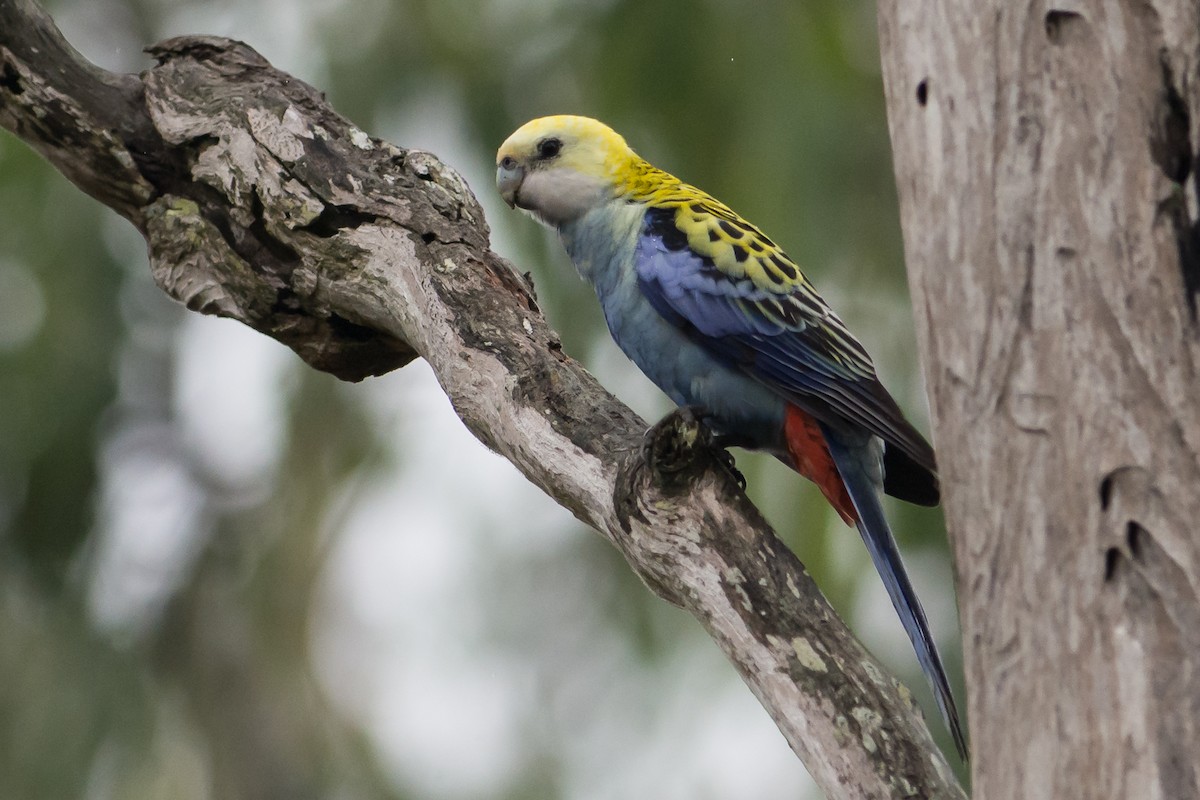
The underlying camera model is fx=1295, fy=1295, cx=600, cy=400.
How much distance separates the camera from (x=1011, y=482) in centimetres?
210

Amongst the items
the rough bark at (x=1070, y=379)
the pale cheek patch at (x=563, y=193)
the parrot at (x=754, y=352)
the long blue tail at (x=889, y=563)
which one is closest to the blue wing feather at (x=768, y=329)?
the parrot at (x=754, y=352)

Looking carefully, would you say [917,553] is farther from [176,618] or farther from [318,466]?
[176,618]

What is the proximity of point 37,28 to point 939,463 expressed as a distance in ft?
9.61

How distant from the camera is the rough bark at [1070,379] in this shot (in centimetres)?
196

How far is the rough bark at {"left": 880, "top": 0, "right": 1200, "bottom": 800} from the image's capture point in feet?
6.42

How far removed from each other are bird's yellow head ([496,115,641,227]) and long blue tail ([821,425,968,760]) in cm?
116

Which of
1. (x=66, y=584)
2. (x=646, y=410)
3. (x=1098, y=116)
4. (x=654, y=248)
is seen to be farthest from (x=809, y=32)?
(x=66, y=584)

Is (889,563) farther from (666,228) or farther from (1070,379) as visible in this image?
(1070,379)

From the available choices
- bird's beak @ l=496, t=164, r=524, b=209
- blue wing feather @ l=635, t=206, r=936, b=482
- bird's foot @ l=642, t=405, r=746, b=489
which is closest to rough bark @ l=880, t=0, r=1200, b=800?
bird's foot @ l=642, t=405, r=746, b=489

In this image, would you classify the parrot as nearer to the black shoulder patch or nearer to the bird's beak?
the black shoulder patch

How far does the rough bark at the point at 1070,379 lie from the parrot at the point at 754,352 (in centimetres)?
119

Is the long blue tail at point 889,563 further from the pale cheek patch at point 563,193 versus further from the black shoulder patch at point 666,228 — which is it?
the pale cheek patch at point 563,193

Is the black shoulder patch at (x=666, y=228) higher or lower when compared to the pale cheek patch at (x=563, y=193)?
lower

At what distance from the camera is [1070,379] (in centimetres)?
206
